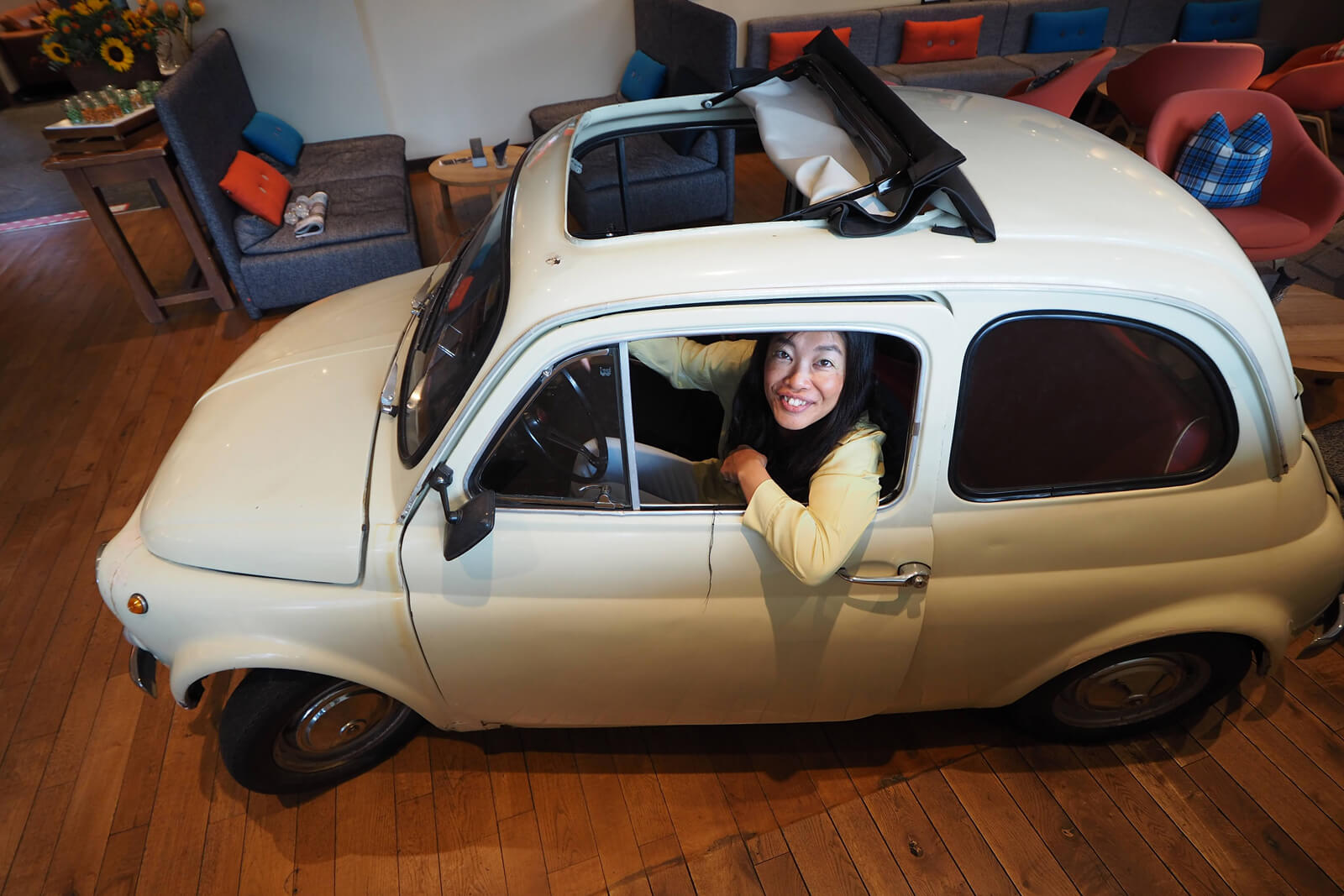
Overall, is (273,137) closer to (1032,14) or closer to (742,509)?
(742,509)

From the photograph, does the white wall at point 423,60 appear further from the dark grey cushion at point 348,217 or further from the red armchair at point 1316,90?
the red armchair at point 1316,90

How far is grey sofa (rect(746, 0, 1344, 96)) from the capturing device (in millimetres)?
6598

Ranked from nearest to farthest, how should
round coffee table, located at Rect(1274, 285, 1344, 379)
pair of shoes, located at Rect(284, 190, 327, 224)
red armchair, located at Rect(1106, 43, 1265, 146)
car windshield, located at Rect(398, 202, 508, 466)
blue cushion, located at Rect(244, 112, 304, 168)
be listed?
car windshield, located at Rect(398, 202, 508, 466) < round coffee table, located at Rect(1274, 285, 1344, 379) < pair of shoes, located at Rect(284, 190, 327, 224) < red armchair, located at Rect(1106, 43, 1265, 146) < blue cushion, located at Rect(244, 112, 304, 168)

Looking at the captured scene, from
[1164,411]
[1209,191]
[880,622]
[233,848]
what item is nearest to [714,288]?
[880,622]

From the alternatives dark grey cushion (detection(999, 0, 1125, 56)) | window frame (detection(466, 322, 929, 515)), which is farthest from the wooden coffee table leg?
dark grey cushion (detection(999, 0, 1125, 56))

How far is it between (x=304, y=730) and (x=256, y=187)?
3.85 meters

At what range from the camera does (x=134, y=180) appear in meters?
4.11

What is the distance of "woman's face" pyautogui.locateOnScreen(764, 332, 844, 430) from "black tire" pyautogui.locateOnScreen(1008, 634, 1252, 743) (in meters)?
1.01

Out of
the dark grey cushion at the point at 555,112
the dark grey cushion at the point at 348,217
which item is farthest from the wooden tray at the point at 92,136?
the dark grey cushion at the point at 555,112

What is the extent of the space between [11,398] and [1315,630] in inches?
232

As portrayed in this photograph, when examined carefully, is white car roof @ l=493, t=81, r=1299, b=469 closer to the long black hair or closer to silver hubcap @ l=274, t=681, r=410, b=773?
the long black hair

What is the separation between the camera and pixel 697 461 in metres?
1.87

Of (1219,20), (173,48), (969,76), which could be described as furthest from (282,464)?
(1219,20)

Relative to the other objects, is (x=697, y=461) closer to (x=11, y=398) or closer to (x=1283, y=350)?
(x=1283, y=350)
